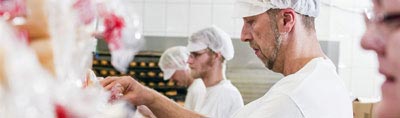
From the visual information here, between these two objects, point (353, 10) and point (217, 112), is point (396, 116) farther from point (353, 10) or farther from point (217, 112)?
point (353, 10)

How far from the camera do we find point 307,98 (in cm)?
154

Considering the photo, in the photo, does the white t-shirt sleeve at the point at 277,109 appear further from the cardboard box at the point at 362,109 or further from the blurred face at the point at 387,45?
the cardboard box at the point at 362,109

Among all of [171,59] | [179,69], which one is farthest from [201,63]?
[179,69]

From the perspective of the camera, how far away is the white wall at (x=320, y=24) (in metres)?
4.23

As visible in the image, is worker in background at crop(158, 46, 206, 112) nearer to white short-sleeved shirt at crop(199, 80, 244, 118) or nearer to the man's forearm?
white short-sleeved shirt at crop(199, 80, 244, 118)

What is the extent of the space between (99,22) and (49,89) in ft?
0.40

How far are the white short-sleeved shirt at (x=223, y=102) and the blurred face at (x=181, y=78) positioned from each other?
42.2 inches

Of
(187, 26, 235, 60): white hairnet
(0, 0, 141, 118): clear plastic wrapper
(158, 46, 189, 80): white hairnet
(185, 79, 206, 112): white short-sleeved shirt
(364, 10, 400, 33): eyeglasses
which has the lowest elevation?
(185, 79, 206, 112): white short-sleeved shirt

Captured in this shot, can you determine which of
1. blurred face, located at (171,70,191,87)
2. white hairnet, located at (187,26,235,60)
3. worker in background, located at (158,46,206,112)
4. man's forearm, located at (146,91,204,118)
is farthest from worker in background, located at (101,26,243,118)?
man's forearm, located at (146,91,204,118)

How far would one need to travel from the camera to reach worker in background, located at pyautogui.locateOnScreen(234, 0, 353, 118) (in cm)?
154

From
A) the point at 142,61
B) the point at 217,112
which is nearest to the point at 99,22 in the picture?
the point at 217,112

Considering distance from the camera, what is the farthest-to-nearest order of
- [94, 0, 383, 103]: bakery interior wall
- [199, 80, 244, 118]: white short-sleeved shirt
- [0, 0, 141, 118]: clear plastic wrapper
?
1. [94, 0, 383, 103]: bakery interior wall
2. [199, 80, 244, 118]: white short-sleeved shirt
3. [0, 0, 141, 118]: clear plastic wrapper

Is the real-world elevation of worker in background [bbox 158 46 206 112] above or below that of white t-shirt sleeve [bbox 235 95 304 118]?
below

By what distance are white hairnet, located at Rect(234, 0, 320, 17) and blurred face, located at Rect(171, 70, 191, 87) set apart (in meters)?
2.48
